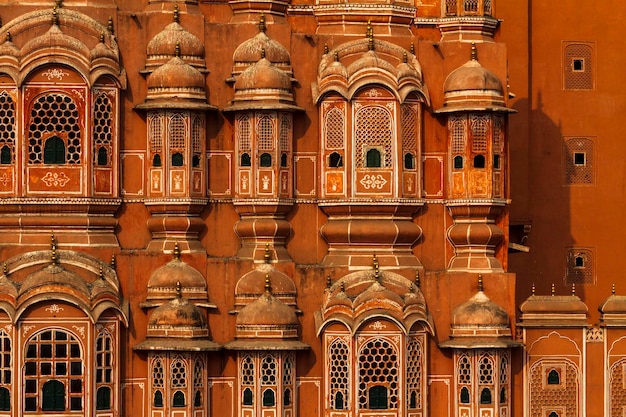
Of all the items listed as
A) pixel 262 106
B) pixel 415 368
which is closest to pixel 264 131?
pixel 262 106

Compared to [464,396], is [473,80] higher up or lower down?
higher up

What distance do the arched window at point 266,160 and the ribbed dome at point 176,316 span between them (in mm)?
2950

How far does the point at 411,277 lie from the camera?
138 feet

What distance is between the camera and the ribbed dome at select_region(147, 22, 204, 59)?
137ft

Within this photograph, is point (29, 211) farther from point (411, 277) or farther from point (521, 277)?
point (521, 277)

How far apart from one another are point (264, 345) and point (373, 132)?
4.38 m

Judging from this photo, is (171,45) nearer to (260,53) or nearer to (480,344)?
(260,53)

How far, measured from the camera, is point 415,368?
41.5 meters

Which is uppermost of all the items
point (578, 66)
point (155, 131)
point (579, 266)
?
point (578, 66)

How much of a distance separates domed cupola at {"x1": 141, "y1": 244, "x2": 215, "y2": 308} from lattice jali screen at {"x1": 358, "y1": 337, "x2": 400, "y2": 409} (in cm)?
288

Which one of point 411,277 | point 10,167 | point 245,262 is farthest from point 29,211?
point 411,277

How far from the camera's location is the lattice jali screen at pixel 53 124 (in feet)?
135

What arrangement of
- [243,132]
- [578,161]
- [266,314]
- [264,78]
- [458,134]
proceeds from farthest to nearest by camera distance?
[578,161]
[458,134]
[243,132]
[264,78]
[266,314]

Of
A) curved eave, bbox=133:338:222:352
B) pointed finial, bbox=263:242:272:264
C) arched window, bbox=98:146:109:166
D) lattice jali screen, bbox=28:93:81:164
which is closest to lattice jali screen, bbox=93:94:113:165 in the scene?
arched window, bbox=98:146:109:166
